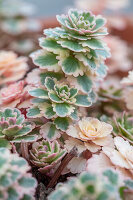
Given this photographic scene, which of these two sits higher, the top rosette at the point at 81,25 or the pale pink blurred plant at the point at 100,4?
the pale pink blurred plant at the point at 100,4

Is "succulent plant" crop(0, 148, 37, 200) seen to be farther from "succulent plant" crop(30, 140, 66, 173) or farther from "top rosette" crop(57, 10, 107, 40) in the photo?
"top rosette" crop(57, 10, 107, 40)

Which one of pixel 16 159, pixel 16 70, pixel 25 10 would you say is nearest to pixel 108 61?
pixel 25 10

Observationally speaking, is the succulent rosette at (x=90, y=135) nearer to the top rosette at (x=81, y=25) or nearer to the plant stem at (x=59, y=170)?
the plant stem at (x=59, y=170)

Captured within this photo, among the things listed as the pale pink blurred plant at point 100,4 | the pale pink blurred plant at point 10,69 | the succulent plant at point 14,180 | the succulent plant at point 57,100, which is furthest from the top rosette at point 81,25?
the pale pink blurred plant at point 100,4

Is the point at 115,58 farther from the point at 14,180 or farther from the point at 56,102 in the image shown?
the point at 14,180

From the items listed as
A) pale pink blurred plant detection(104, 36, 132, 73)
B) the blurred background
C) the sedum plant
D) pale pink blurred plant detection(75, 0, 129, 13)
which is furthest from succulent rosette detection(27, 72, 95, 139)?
the blurred background

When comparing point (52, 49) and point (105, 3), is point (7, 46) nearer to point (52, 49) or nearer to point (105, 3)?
point (105, 3)

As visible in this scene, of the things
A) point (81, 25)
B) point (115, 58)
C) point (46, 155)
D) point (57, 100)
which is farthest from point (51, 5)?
point (46, 155)
